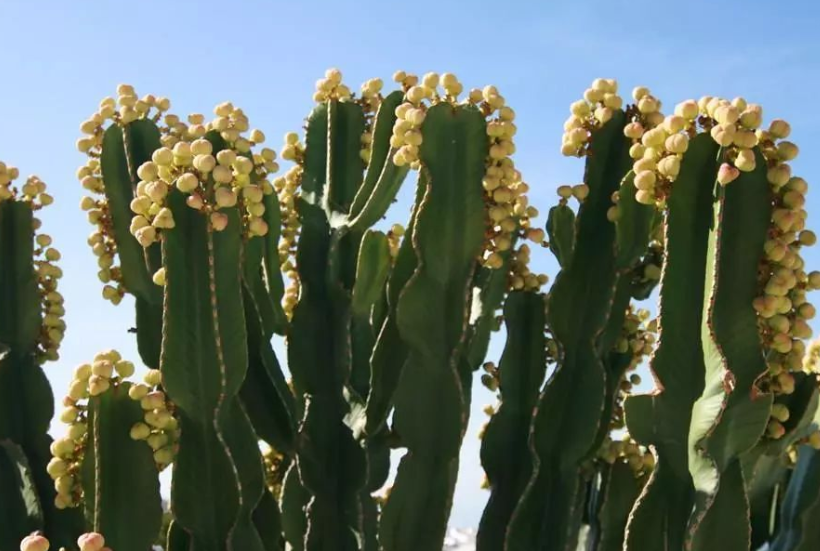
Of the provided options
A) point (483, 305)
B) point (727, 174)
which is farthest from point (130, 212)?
point (727, 174)

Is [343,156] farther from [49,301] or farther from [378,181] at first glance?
A: [49,301]

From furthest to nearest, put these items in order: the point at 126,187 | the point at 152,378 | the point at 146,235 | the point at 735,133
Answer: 1. the point at 126,187
2. the point at 152,378
3. the point at 146,235
4. the point at 735,133

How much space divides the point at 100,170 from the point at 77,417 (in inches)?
43.7

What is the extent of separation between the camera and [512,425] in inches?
135

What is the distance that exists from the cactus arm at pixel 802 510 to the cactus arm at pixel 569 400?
67cm

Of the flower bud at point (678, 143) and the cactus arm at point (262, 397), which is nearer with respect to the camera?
the flower bud at point (678, 143)

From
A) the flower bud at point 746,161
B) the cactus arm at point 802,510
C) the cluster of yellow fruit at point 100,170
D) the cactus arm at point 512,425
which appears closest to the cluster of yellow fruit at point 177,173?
the cluster of yellow fruit at point 100,170

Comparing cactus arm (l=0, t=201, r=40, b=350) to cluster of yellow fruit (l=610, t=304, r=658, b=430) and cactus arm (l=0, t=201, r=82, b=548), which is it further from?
cluster of yellow fruit (l=610, t=304, r=658, b=430)

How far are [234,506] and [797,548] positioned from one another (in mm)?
1658

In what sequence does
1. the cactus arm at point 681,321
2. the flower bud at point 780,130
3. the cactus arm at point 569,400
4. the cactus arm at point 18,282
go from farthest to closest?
the cactus arm at point 18,282
the cactus arm at point 569,400
the flower bud at point 780,130
the cactus arm at point 681,321

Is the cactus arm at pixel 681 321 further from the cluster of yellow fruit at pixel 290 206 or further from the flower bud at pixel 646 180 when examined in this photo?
the cluster of yellow fruit at pixel 290 206

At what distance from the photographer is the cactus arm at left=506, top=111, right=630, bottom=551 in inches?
128

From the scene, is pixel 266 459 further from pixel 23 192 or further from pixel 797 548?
pixel 797 548

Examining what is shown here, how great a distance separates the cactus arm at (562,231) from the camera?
136 inches
